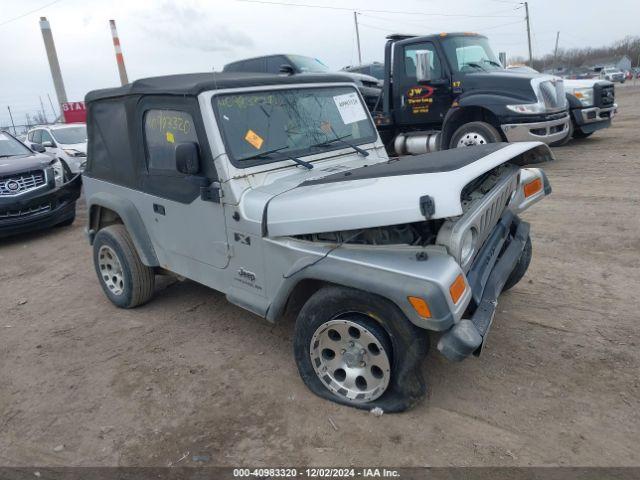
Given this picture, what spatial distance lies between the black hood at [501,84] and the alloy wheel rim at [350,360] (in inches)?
285

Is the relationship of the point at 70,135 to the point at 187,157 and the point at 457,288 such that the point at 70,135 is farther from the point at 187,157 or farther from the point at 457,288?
the point at 457,288

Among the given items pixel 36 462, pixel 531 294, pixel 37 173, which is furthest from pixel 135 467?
pixel 37 173

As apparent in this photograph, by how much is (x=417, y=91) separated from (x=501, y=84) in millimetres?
1528

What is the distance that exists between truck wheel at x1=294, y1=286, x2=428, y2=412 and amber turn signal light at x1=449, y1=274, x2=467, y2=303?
0.29 m

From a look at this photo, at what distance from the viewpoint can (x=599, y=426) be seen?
2.67 meters

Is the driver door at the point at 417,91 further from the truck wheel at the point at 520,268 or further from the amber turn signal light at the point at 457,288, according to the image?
the amber turn signal light at the point at 457,288

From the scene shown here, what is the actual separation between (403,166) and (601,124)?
10.2 m

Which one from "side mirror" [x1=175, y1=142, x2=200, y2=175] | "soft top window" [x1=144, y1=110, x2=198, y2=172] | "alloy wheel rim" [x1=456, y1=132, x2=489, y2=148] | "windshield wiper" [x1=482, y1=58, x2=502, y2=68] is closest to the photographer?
"side mirror" [x1=175, y1=142, x2=200, y2=175]

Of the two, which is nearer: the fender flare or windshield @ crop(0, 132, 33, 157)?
the fender flare

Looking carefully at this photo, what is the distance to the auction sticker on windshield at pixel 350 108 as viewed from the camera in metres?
4.00

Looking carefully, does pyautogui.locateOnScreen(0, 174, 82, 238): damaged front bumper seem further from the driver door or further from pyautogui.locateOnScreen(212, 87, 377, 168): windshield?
the driver door

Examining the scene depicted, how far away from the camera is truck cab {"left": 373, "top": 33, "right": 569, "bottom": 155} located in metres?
8.64

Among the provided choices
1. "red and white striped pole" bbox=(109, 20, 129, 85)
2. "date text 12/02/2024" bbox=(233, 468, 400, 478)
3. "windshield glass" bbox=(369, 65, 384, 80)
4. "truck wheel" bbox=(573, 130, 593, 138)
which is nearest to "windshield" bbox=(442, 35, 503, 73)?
"truck wheel" bbox=(573, 130, 593, 138)

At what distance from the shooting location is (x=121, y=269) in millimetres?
4402
